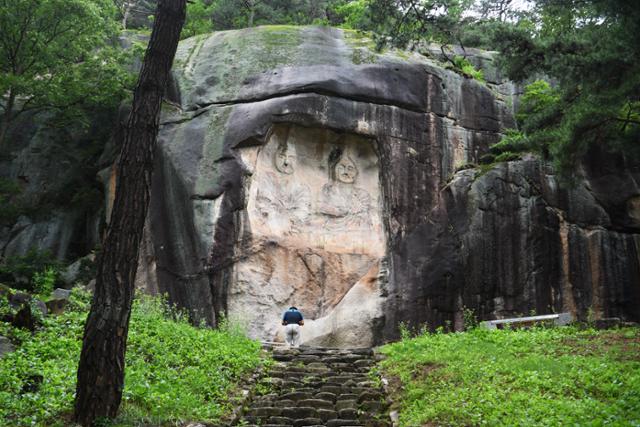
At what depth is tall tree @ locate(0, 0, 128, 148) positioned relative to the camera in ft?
60.0

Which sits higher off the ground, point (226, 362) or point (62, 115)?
point (62, 115)

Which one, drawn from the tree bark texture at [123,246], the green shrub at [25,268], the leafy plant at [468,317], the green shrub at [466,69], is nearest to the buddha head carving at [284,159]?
the green shrub at [466,69]

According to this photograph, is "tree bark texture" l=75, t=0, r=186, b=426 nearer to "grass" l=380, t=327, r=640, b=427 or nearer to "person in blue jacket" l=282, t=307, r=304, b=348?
"grass" l=380, t=327, r=640, b=427

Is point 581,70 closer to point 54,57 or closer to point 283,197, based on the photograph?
point 283,197

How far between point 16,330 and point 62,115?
510 inches

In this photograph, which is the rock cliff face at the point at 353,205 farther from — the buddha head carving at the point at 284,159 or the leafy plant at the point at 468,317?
the leafy plant at the point at 468,317

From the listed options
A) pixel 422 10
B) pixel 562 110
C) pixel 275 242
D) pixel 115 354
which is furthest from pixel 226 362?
pixel 562 110

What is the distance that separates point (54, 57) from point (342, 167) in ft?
28.2

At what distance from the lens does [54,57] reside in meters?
18.8

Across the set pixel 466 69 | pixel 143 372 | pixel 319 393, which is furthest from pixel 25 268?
pixel 466 69

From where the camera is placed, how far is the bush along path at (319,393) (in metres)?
8.13

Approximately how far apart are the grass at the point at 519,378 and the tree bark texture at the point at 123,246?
3333mm

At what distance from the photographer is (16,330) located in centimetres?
867

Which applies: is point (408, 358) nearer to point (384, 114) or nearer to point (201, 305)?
point (201, 305)
